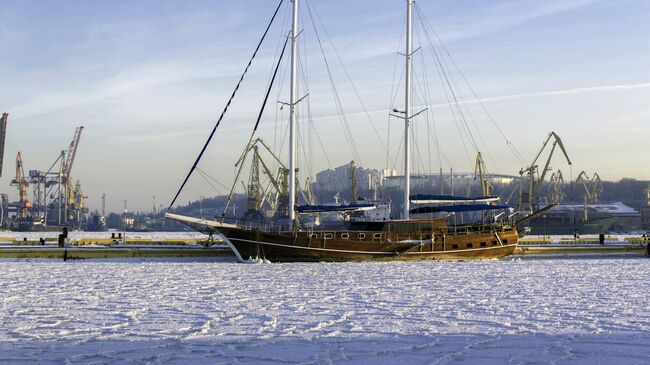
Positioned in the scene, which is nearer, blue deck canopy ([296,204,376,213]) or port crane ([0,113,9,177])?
blue deck canopy ([296,204,376,213])

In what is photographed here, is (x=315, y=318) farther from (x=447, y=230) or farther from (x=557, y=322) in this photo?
(x=447, y=230)

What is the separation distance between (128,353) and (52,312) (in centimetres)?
584

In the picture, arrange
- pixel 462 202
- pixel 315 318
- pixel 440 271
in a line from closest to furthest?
pixel 315 318, pixel 440 271, pixel 462 202

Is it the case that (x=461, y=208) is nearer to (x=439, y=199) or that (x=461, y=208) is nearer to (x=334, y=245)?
(x=439, y=199)

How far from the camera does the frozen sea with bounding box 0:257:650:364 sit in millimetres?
12320

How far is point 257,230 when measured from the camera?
4088 centimetres

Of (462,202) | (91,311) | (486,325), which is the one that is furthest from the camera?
(462,202)

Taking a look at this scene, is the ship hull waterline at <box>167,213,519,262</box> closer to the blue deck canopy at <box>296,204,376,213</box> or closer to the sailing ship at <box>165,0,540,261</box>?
the sailing ship at <box>165,0,540,261</box>

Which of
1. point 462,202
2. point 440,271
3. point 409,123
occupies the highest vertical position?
point 409,123

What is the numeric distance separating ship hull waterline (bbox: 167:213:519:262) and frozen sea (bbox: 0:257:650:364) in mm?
12836

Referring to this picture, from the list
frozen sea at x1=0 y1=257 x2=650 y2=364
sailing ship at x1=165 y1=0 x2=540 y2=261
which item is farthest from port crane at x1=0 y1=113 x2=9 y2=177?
frozen sea at x1=0 y1=257 x2=650 y2=364

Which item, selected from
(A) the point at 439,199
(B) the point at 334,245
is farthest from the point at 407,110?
(B) the point at 334,245

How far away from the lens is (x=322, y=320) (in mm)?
16062

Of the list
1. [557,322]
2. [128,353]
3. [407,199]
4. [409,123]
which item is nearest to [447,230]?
[407,199]
